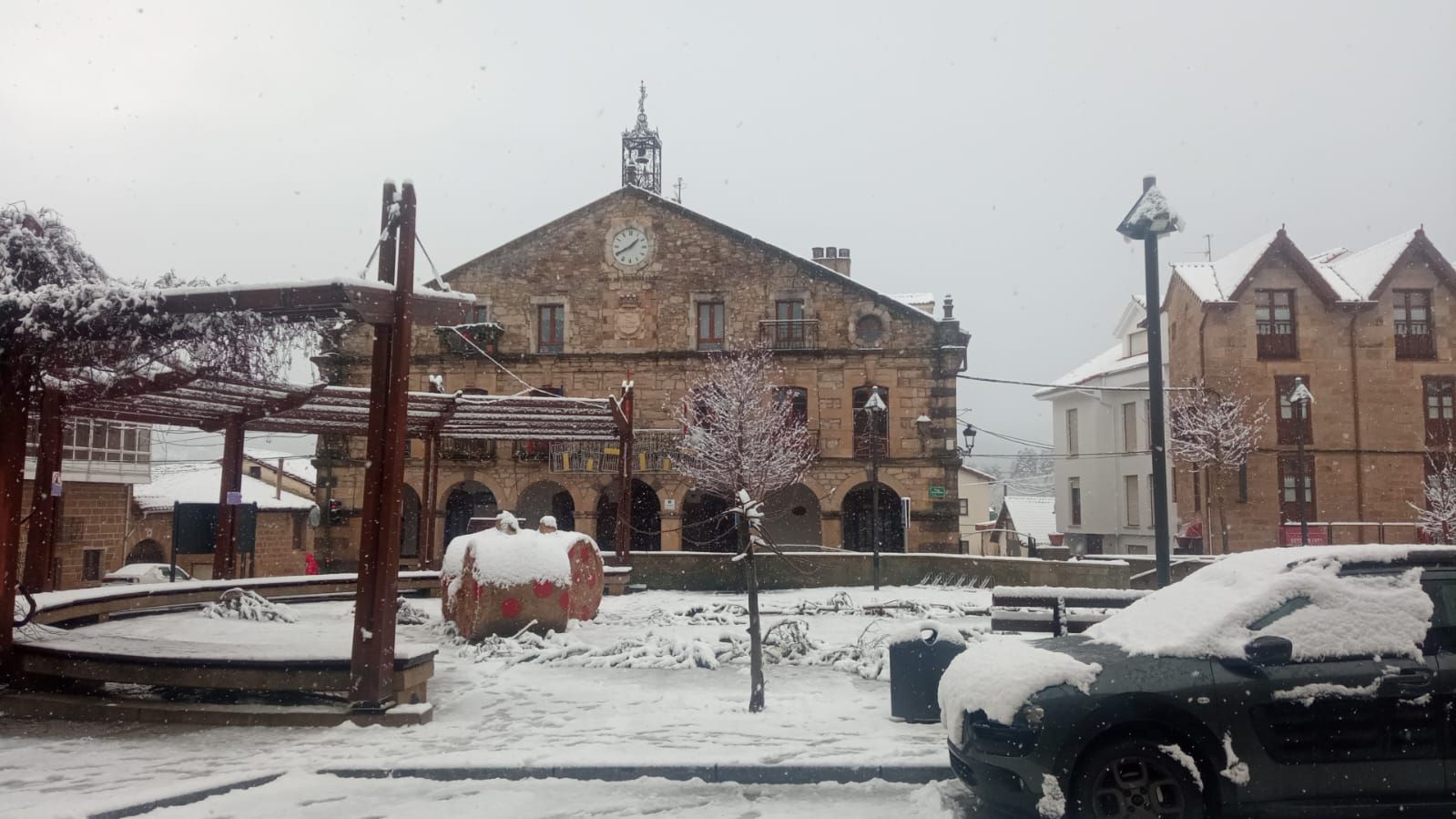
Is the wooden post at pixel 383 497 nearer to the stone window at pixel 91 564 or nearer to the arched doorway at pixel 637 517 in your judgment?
the arched doorway at pixel 637 517

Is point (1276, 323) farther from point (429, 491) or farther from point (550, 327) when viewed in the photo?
point (429, 491)

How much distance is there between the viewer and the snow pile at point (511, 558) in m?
11.3

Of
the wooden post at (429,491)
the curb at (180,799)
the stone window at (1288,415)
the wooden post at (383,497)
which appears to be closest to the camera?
the curb at (180,799)

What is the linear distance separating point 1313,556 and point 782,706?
13.6 ft

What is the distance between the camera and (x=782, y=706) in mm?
7992

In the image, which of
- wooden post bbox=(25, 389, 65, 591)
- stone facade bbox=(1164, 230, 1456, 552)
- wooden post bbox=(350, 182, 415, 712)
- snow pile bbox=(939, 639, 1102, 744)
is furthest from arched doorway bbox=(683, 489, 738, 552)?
snow pile bbox=(939, 639, 1102, 744)

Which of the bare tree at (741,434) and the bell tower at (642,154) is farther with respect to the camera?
the bell tower at (642,154)

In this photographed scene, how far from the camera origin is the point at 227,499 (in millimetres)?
14594

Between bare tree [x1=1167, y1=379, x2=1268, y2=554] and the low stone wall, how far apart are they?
12.2 m

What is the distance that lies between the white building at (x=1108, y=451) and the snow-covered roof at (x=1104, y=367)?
0.05 meters

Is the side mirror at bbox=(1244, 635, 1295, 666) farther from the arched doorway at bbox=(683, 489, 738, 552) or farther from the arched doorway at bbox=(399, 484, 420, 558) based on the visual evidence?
the arched doorway at bbox=(399, 484, 420, 558)

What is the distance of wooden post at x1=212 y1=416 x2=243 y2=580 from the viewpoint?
1453cm

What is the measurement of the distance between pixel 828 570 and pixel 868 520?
443 inches

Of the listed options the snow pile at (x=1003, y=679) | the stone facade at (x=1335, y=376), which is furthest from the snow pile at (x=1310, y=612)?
the stone facade at (x=1335, y=376)
